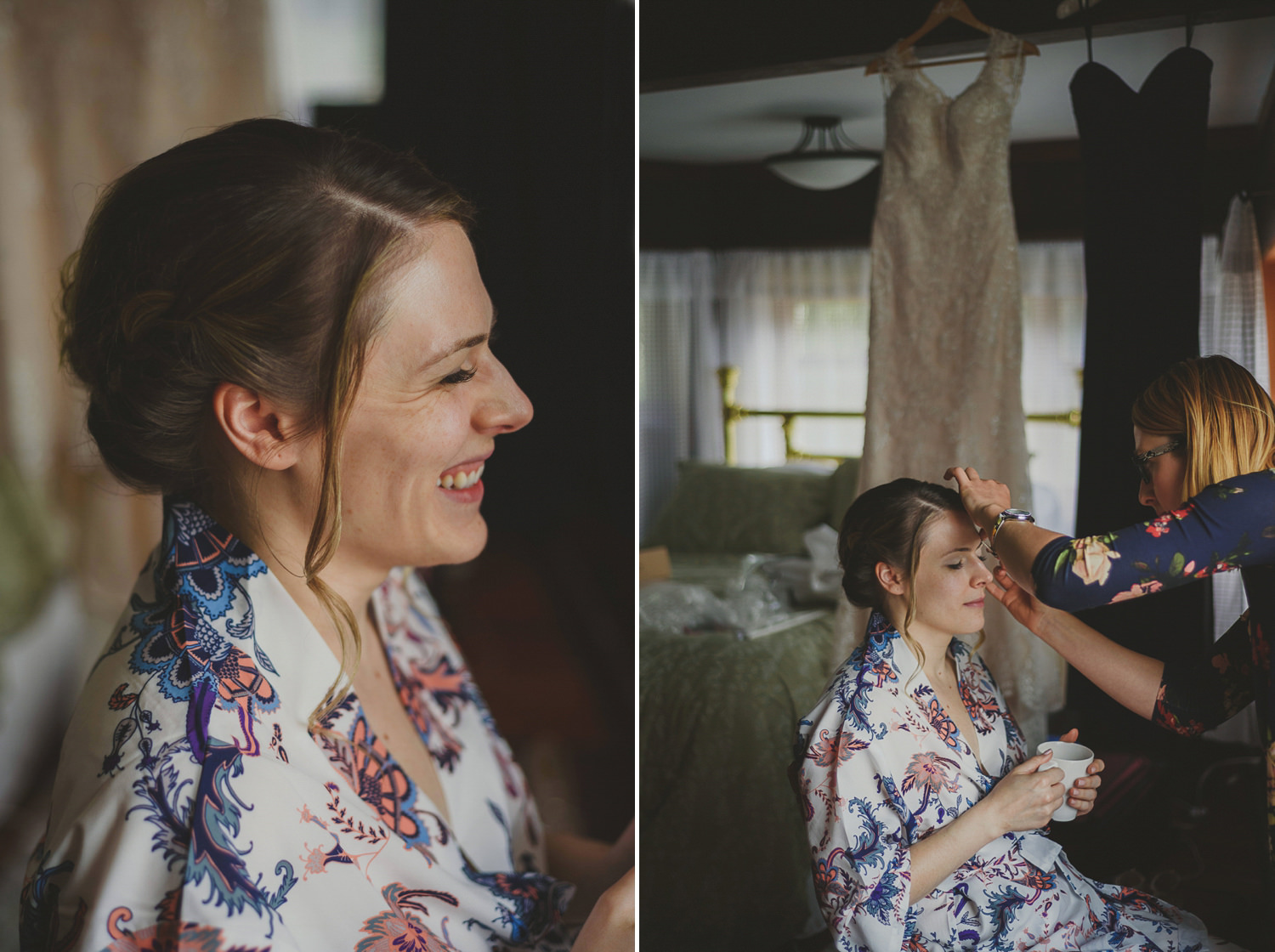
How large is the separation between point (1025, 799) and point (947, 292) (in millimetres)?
536

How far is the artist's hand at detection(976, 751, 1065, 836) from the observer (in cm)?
82

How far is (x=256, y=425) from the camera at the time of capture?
77cm

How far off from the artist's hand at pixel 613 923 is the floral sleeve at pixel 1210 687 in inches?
21.0

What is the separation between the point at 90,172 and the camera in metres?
0.86

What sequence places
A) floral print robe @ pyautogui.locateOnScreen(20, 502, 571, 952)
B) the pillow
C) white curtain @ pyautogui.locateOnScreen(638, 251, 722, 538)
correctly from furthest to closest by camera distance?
white curtain @ pyautogui.locateOnScreen(638, 251, 722, 538) → the pillow → floral print robe @ pyautogui.locateOnScreen(20, 502, 571, 952)

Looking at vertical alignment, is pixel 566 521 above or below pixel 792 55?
below

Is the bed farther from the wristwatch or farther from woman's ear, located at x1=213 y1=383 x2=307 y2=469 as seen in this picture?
woman's ear, located at x1=213 y1=383 x2=307 y2=469

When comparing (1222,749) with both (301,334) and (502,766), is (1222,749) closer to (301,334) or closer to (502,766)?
(502,766)

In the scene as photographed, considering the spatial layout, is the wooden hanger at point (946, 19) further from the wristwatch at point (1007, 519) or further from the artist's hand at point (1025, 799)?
the artist's hand at point (1025, 799)

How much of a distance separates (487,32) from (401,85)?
Result: 0.15m

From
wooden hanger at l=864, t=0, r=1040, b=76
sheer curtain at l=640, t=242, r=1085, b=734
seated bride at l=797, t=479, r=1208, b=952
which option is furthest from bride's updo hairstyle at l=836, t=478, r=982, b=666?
wooden hanger at l=864, t=0, r=1040, b=76

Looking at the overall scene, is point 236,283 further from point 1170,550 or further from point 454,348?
point 1170,550

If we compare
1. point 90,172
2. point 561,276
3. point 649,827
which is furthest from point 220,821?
point 649,827

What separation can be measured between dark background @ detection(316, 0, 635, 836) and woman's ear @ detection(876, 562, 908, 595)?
1.54 ft
